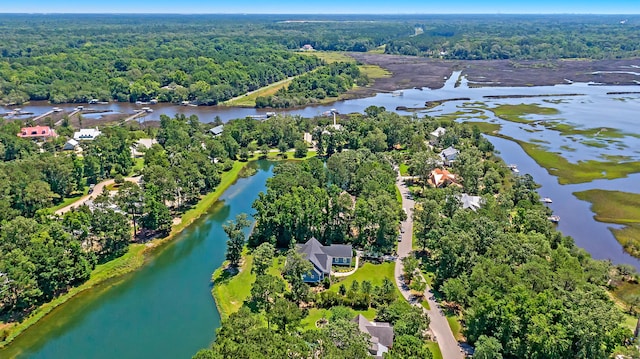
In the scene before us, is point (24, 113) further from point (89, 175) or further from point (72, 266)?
point (72, 266)

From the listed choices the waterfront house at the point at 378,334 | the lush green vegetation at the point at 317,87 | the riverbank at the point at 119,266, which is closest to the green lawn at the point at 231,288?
the riverbank at the point at 119,266

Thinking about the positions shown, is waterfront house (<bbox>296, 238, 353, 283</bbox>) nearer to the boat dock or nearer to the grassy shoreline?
the grassy shoreline

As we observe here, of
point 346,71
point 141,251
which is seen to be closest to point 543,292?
point 141,251

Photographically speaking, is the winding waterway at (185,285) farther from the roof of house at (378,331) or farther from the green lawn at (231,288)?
the roof of house at (378,331)

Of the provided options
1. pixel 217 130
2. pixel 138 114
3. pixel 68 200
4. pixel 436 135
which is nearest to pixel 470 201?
pixel 436 135

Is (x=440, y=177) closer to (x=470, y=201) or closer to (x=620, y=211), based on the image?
(x=470, y=201)
